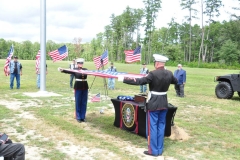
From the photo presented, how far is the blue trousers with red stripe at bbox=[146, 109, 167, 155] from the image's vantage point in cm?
534

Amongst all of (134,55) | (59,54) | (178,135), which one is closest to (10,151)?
(178,135)

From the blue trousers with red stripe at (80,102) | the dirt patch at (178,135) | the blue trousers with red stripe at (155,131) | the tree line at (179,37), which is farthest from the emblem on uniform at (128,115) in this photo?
the tree line at (179,37)

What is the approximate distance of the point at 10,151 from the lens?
3664mm

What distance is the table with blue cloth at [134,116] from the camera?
6.22 meters

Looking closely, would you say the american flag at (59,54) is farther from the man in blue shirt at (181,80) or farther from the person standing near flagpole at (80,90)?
the man in blue shirt at (181,80)

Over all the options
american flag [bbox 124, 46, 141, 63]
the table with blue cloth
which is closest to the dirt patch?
the table with blue cloth

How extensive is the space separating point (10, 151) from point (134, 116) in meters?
3.30

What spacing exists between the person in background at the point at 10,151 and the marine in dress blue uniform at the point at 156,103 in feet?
7.42

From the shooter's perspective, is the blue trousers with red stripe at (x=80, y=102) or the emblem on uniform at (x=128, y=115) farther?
the blue trousers with red stripe at (x=80, y=102)

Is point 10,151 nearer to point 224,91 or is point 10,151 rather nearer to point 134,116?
point 134,116

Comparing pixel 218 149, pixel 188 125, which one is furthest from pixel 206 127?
pixel 218 149

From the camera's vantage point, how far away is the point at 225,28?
63.2 metres

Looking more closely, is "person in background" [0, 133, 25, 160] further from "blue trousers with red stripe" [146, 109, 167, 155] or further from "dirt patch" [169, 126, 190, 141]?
"dirt patch" [169, 126, 190, 141]

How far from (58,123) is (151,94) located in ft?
10.1
